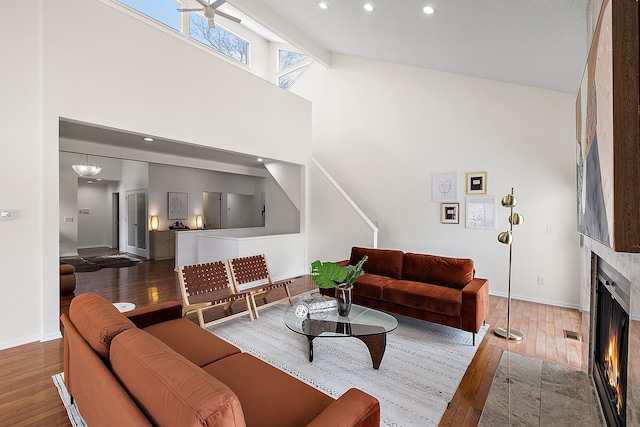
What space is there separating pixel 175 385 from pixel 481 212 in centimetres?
520

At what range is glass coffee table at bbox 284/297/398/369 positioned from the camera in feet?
8.64

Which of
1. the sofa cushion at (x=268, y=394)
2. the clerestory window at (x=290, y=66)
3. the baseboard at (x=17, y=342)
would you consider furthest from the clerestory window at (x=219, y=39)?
the sofa cushion at (x=268, y=394)

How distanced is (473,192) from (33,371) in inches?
234

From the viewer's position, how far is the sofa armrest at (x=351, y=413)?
1.24 metres

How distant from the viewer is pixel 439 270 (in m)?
3.96

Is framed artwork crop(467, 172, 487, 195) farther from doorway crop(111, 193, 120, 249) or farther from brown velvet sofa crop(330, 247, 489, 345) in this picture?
doorway crop(111, 193, 120, 249)

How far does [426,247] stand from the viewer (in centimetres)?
571

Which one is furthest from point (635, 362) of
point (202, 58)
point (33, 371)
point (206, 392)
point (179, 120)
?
point (202, 58)

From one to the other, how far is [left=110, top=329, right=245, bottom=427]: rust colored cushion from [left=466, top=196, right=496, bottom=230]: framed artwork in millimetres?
5065

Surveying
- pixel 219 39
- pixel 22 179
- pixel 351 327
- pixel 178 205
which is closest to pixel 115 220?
pixel 178 205

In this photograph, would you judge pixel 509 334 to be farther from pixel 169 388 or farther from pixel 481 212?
pixel 169 388

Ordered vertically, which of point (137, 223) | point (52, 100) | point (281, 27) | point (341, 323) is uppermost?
point (281, 27)

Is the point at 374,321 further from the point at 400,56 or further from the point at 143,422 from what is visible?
the point at 400,56

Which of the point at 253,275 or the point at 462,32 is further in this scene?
the point at 253,275
